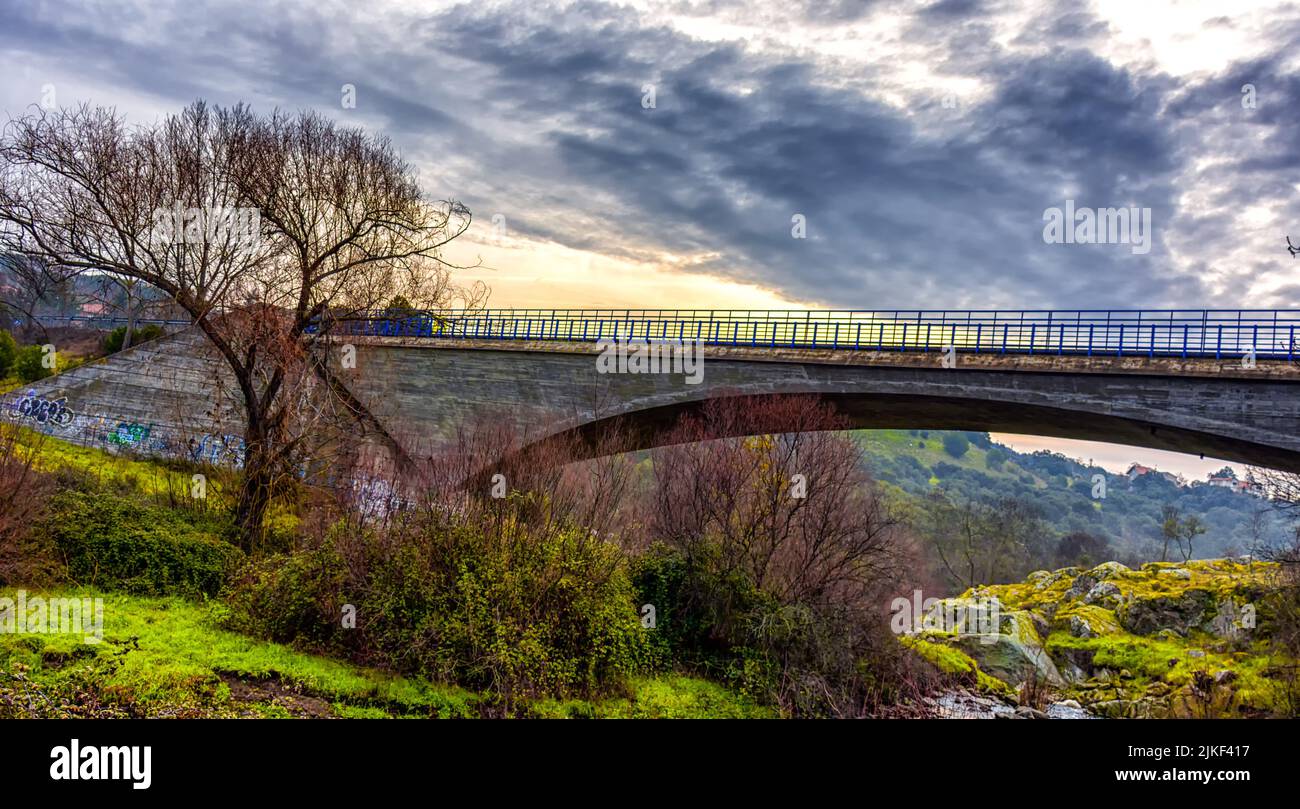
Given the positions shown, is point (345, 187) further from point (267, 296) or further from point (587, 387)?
point (587, 387)

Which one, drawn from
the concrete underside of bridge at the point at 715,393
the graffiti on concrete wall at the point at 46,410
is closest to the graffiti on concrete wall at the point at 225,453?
the concrete underside of bridge at the point at 715,393

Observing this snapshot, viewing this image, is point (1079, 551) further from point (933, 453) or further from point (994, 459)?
point (994, 459)

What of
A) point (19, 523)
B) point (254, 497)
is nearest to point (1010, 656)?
point (254, 497)

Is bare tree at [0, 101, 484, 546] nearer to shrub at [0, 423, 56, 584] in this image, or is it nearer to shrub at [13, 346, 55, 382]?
shrub at [0, 423, 56, 584]

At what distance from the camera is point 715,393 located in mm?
28531

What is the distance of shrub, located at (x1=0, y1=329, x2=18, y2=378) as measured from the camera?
3816 cm

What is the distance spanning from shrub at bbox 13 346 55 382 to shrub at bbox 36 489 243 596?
86.2 feet

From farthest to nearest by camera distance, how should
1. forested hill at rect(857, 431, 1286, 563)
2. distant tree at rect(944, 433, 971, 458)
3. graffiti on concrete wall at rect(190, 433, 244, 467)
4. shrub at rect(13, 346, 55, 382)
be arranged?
1. distant tree at rect(944, 433, 971, 458)
2. forested hill at rect(857, 431, 1286, 563)
3. shrub at rect(13, 346, 55, 382)
4. graffiti on concrete wall at rect(190, 433, 244, 467)

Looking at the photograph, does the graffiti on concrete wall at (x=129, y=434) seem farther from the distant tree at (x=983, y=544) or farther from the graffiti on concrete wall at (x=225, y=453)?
the distant tree at (x=983, y=544)

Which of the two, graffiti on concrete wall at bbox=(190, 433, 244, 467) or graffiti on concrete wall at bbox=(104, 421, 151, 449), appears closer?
graffiti on concrete wall at bbox=(190, 433, 244, 467)

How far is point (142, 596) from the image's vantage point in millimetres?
15070

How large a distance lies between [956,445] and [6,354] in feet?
546

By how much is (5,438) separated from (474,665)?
32.9 feet

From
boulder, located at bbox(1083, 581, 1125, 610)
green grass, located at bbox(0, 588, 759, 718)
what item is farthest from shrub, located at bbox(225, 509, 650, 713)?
boulder, located at bbox(1083, 581, 1125, 610)
